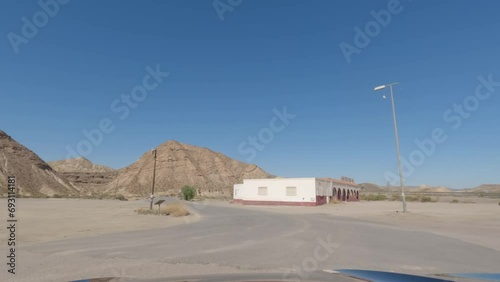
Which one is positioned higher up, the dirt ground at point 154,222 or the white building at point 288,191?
the white building at point 288,191

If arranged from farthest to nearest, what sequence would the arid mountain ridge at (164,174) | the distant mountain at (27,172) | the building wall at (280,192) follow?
the arid mountain ridge at (164,174) < the distant mountain at (27,172) < the building wall at (280,192)

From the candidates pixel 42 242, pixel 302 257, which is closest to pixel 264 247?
pixel 302 257

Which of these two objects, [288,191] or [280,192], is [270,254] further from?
[280,192]

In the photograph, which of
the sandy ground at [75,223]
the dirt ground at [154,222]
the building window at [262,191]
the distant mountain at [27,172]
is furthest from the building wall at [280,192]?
the distant mountain at [27,172]

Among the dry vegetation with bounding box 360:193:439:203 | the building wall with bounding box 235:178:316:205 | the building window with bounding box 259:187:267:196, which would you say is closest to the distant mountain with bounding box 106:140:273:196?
the dry vegetation with bounding box 360:193:439:203

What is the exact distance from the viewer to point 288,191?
57.5 meters

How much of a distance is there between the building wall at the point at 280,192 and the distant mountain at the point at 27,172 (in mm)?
55309

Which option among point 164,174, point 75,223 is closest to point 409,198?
point 75,223

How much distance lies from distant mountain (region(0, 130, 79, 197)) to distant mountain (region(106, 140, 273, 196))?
35.8 metres

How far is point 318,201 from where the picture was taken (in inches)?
2201

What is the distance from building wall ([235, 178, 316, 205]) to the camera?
55312 millimetres

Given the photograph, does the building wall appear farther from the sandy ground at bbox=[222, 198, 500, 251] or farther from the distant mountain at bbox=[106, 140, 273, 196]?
the distant mountain at bbox=[106, 140, 273, 196]

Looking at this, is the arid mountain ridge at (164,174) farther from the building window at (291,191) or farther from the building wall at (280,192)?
the building window at (291,191)

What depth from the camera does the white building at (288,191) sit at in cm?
5534
